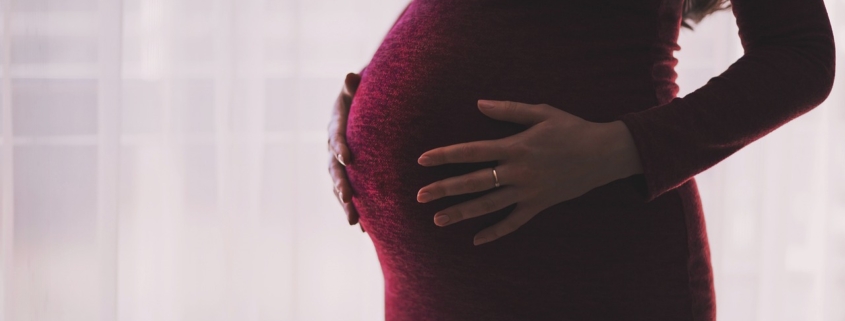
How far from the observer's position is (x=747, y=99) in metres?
0.52

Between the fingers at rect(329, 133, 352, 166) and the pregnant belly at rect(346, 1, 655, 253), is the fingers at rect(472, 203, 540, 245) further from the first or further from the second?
the fingers at rect(329, 133, 352, 166)

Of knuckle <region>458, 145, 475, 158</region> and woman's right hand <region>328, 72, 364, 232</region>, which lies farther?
woman's right hand <region>328, 72, 364, 232</region>

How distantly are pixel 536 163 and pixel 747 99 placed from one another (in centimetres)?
20

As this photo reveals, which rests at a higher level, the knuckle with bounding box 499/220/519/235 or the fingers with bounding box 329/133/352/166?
the fingers with bounding box 329/133/352/166

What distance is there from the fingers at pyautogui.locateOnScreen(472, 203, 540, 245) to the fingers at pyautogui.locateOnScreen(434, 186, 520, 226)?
0.01 m

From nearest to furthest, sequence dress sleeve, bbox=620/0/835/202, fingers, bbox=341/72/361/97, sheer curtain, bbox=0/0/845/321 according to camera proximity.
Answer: dress sleeve, bbox=620/0/835/202, fingers, bbox=341/72/361/97, sheer curtain, bbox=0/0/845/321

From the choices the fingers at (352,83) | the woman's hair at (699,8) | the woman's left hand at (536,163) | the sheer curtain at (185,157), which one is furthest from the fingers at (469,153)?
the sheer curtain at (185,157)

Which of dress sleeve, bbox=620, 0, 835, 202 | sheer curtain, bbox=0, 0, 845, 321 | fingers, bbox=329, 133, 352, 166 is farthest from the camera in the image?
sheer curtain, bbox=0, 0, 845, 321

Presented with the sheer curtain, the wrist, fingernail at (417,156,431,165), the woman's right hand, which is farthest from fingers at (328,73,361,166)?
the sheer curtain

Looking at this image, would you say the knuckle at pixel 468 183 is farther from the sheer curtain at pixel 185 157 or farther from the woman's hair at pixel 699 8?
the sheer curtain at pixel 185 157

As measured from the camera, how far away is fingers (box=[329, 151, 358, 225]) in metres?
0.70

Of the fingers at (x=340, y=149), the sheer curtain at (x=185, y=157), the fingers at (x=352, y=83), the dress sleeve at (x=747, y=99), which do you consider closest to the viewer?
the dress sleeve at (x=747, y=99)

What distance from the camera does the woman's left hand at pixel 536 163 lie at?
513 mm

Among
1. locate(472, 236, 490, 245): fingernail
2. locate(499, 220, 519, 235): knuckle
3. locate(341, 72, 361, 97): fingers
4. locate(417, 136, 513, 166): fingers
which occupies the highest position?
locate(341, 72, 361, 97): fingers
